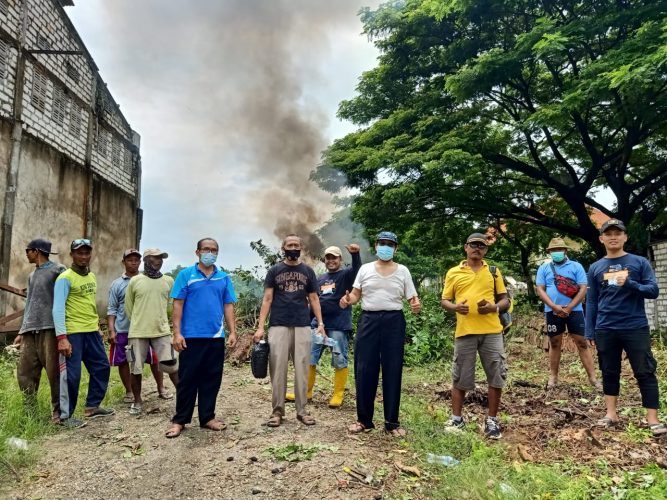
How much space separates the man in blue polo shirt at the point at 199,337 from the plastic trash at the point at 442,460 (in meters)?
1.93

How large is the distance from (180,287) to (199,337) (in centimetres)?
49

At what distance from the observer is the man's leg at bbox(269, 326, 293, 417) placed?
15.0 feet

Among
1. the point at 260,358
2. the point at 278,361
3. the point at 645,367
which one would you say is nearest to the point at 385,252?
the point at 278,361

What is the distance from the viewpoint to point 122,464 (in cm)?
373

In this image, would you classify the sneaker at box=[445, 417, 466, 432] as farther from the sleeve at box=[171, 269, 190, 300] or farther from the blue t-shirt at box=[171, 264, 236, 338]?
the sleeve at box=[171, 269, 190, 300]

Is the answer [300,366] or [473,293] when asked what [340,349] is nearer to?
[300,366]

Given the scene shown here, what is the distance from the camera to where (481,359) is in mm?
4395

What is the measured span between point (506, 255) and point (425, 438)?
53.3 ft

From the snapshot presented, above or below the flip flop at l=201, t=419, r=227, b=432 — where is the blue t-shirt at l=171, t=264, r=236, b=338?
above

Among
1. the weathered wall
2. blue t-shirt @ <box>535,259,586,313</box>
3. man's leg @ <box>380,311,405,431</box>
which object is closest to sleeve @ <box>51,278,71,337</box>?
man's leg @ <box>380,311,405,431</box>

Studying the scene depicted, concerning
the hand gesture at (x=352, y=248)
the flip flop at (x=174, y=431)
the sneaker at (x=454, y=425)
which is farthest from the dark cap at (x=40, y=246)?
the sneaker at (x=454, y=425)

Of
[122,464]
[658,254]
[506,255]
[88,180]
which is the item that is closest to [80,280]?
[122,464]

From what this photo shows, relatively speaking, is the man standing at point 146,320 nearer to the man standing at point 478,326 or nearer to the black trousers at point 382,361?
the black trousers at point 382,361

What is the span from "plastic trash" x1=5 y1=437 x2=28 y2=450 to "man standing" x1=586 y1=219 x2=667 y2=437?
5.08 metres
